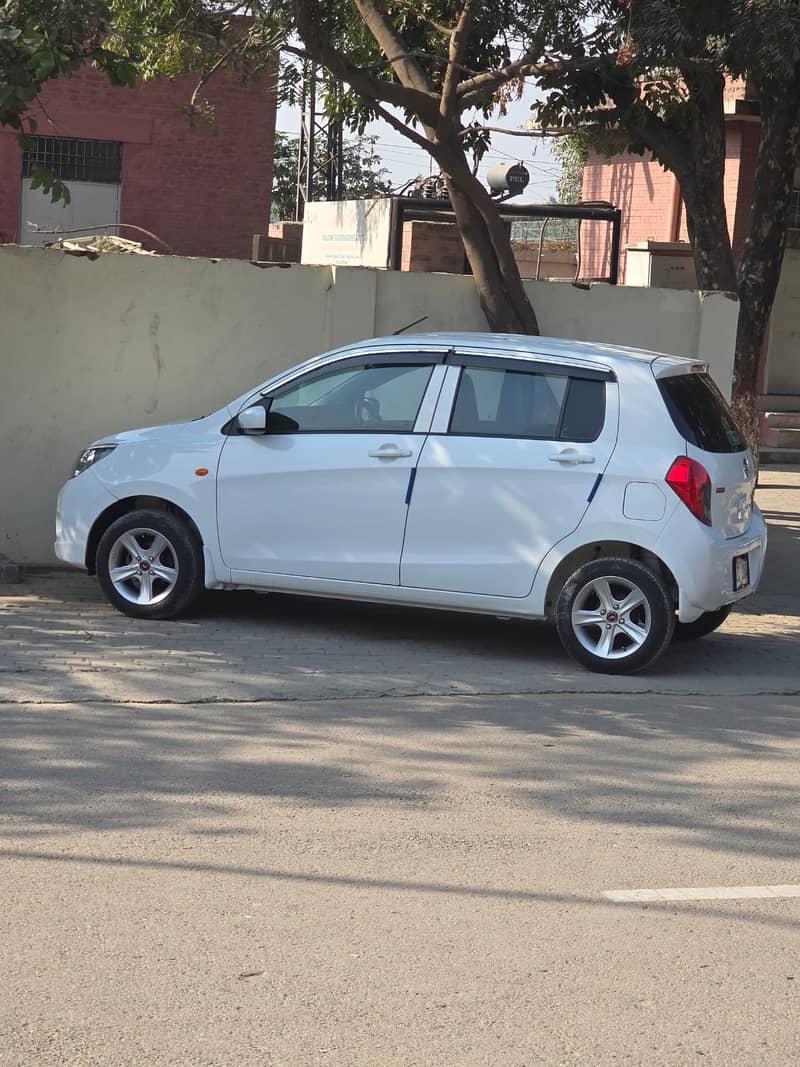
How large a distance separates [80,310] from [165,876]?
678cm

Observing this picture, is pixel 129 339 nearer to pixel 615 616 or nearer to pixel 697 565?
pixel 615 616

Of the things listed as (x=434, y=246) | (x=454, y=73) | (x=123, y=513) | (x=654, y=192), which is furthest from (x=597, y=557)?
(x=654, y=192)

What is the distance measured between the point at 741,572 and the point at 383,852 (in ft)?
12.6

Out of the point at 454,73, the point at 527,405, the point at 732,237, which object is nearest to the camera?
the point at 527,405

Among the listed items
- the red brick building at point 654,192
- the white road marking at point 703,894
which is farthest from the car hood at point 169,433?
the red brick building at point 654,192

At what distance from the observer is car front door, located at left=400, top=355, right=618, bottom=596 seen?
840 cm

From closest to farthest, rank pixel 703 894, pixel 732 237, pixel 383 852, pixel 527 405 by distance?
pixel 703 894 → pixel 383 852 → pixel 527 405 → pixel 732 237

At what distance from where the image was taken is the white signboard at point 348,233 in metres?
16.2

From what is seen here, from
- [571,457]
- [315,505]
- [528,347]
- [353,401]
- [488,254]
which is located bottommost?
[315,505]

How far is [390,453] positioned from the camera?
341 inches

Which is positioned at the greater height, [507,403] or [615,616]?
[507,403]

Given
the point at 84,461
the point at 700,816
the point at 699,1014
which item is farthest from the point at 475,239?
the point at 699,1014

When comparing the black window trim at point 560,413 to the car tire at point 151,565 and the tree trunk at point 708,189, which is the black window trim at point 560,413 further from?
the tree trunk at point 708,189

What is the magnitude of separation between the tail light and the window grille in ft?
54.6
